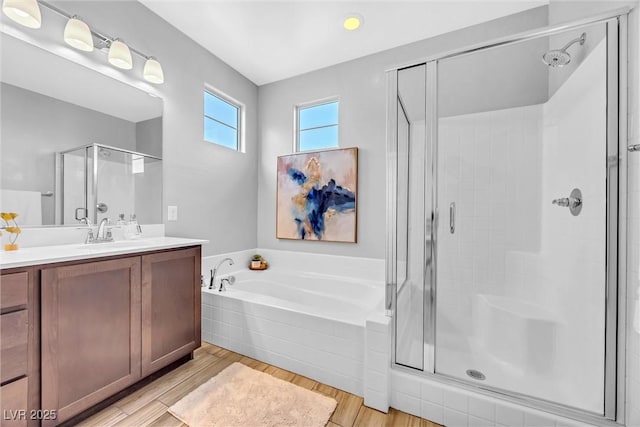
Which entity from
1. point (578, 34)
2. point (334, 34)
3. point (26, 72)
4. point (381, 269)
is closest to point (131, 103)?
point (26, 72)

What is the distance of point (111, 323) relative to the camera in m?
1.32

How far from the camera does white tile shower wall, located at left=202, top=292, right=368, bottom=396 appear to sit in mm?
1525

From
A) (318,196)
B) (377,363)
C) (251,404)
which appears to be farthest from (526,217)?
(251,404)

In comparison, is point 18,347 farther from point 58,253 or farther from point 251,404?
point 251,404

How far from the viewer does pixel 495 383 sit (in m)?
1.33

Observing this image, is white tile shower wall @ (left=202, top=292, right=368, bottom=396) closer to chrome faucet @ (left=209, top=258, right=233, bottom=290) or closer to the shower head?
chrome faucet @ (left=209, top=258, right=233, bottom=290)

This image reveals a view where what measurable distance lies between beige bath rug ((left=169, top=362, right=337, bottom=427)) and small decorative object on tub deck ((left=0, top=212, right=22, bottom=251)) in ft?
3.80

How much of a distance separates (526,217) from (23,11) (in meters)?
3.32

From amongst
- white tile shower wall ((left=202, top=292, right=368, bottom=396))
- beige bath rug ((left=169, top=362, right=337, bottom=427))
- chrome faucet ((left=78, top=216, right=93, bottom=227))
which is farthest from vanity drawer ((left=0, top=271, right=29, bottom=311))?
white tile shower wall ((left=202, top=292, right=368, bottom=396))

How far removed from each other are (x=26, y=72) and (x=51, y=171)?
21.8 inches

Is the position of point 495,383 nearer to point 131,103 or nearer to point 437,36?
point 437,36

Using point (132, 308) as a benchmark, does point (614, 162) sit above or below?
above

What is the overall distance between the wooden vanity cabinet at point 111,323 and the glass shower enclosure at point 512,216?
1342 millimetres

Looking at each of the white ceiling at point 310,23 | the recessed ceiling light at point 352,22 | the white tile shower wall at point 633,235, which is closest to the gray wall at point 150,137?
the white ceiling at point 310,23
